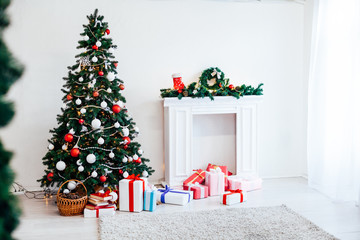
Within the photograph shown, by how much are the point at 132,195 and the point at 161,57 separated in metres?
1.95

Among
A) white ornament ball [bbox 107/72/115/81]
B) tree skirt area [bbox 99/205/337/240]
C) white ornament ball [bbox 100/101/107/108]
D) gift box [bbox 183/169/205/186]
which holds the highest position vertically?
white ornament ball [bbox 107/72/115/81]

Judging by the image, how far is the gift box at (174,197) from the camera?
3.91m

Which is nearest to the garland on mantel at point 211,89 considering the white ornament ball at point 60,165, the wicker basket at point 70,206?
the white ornament ball at point 60,165

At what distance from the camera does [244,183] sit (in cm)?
438

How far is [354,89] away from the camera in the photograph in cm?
385

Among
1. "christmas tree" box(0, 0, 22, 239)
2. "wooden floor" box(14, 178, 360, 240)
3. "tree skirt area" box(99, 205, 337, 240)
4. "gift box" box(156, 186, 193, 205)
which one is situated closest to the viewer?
"christmas tree" box(0, 0, 22, 239)

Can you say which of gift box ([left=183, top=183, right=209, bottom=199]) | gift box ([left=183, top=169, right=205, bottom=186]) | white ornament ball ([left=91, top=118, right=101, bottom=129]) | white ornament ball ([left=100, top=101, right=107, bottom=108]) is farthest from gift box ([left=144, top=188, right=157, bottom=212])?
white ornament ball ([left=100, top=101, right=107, bottom=108])

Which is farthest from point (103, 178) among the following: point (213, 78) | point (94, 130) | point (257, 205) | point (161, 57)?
point (213, 78)

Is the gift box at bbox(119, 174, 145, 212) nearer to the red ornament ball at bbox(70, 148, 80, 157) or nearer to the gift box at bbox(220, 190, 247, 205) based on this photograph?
the red ornament ball at bbox(70, 148, 80, 157)

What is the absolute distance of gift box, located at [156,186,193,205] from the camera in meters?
3.91

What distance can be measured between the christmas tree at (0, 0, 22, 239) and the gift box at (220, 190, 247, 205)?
3.21 meters

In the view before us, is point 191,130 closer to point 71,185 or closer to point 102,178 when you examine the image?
point 102,178

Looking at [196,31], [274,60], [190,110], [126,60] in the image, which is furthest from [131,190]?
[274,60]

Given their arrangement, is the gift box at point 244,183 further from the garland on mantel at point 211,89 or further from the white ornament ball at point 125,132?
the white ornament ball at point 125,132
